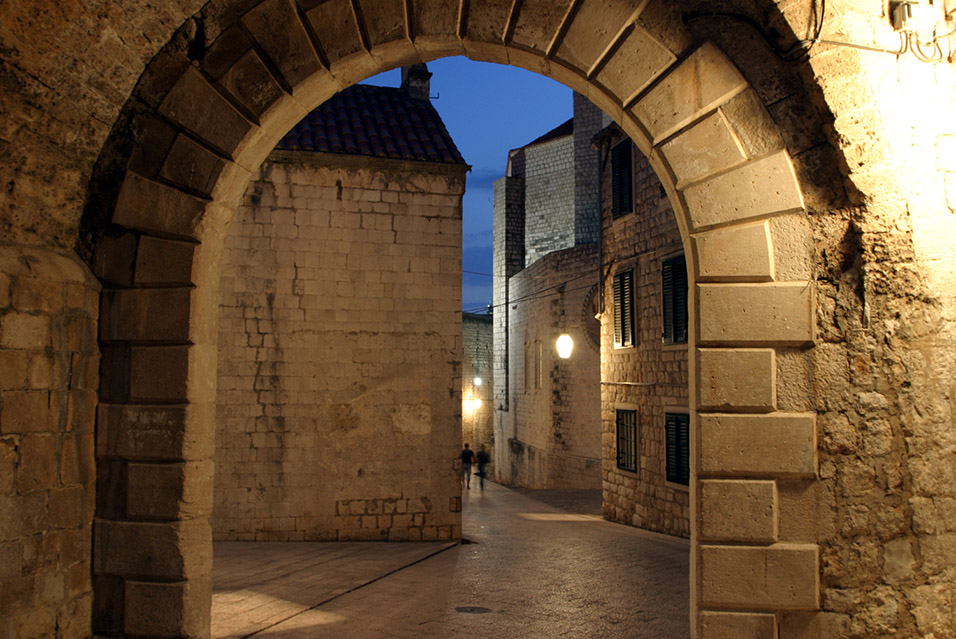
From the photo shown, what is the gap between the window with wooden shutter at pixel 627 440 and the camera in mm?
12227

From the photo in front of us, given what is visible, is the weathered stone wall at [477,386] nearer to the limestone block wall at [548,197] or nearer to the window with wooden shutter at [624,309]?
the limestone block wall at [548,197]

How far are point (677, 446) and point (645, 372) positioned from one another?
60.6 inches

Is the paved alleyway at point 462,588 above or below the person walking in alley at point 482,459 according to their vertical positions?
above

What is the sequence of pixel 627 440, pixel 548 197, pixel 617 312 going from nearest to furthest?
1. pixel 627 440
2. pixel 617 312
3. pixel 548 197

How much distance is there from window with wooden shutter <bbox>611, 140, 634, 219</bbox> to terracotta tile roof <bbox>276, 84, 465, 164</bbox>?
3.26 m

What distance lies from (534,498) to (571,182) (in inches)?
551

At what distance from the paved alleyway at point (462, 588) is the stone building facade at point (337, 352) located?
552mm

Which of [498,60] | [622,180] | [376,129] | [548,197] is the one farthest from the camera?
[548,197]

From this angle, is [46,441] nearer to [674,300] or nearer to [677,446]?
[677,446]

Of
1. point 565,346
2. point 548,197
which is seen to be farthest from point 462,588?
point 548,197

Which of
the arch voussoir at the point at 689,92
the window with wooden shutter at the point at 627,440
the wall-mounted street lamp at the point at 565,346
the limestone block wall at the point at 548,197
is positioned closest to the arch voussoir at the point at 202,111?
the arch voussoir at the point at 689,92

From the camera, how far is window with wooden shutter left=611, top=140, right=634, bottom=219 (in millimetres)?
12578

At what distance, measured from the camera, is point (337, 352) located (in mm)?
10164

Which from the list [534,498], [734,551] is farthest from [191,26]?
[534,498]
